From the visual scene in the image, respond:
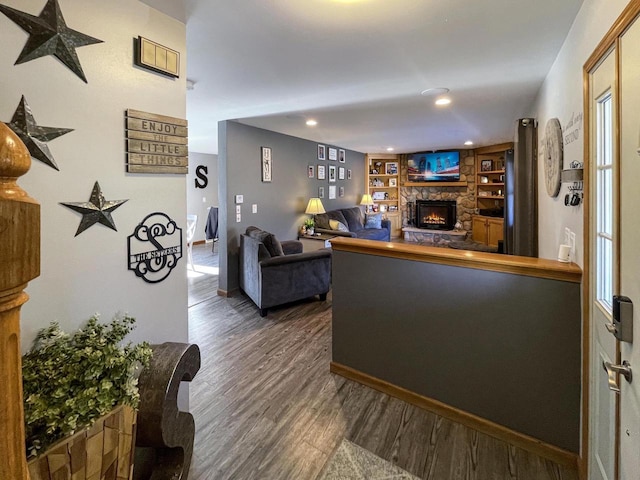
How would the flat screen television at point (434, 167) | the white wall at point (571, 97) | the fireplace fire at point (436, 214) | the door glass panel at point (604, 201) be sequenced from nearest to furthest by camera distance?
the door glass panel at point (604, 201) → the white wall at point (571, 97) → the flat screen television at point (434, 167) → the fireplace fire at point (436, 214)

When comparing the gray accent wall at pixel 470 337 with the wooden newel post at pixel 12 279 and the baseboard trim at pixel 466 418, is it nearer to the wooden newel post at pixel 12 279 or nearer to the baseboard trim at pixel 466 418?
the baseboard trim at pixel 466 418

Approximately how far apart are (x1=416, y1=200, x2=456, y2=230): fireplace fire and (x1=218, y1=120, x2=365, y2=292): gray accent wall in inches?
132

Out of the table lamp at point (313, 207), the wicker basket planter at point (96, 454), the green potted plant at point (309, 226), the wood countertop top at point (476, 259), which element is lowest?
the wicker basket planter at point (96, 454)

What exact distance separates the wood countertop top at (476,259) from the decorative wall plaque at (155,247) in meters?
1.16

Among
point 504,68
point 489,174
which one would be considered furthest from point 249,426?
point 489,174

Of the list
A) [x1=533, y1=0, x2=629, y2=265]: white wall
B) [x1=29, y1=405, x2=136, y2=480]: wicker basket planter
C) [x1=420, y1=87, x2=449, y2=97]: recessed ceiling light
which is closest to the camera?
[x1=29, y1=405, x2=136, y2=480]: wicker basket planter

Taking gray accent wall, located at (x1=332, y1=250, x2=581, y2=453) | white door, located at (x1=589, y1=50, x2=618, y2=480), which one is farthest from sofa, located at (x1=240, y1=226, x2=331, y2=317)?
white door, located at (x1=589, y1=50, x2=618, y2=480)

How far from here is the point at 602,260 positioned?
134 cm

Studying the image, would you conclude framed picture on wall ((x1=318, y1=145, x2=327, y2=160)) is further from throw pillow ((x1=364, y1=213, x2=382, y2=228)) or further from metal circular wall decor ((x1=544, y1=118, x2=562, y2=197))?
metal circular wall decor ((x1=544, y1=118, x2=562, y2=197))

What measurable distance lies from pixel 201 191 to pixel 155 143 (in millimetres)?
7213

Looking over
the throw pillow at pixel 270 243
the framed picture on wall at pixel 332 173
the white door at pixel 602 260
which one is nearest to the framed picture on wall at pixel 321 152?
the framed picture on wall at pixel 332 173

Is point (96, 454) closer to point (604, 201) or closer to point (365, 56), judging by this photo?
point (604, 201)

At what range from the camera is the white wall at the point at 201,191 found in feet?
26.3

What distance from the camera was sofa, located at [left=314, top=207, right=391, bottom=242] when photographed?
594 centimetres
